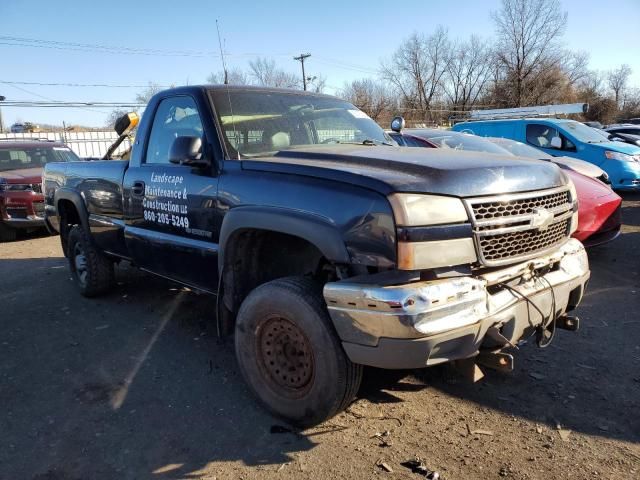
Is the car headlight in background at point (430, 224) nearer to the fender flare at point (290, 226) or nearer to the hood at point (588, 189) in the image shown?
the fender flare at point (290, 226)

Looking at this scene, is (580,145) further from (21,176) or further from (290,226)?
(21,176)

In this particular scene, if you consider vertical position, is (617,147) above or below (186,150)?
below

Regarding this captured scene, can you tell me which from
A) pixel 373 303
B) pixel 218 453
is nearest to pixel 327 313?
pixel 373 303

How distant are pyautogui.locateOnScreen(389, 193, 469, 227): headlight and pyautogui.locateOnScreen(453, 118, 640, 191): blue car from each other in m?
9.20

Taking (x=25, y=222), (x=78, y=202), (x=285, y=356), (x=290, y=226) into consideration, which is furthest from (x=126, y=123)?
(x=25, y=222)

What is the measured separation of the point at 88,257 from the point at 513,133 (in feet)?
29.6

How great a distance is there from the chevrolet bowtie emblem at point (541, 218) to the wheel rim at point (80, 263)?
4.47 metres

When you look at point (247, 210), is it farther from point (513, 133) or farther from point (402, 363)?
point (513, 133)

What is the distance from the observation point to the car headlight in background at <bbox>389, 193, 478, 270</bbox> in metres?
2.27

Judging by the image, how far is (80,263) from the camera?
547 cm

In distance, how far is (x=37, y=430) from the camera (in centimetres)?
297

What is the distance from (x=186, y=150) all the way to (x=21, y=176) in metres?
7.83

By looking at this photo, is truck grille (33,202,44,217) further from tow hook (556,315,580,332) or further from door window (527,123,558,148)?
door window (527,123,558,148)

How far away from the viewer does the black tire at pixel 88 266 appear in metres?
5.22
